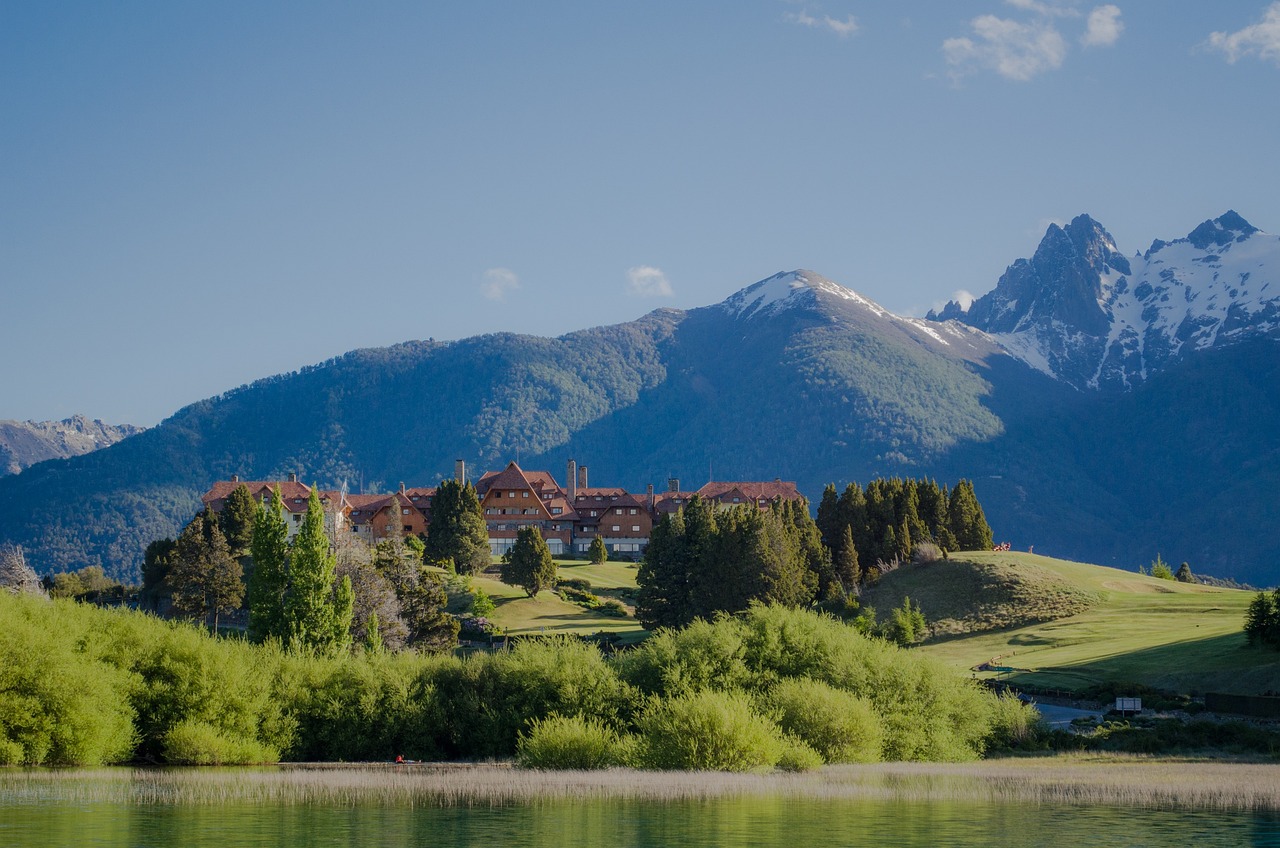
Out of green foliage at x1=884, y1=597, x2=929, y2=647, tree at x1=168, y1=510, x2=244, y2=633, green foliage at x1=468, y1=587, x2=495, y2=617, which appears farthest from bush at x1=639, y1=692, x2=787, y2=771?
tree at x1=168, y1=510, x2=244, y2=633

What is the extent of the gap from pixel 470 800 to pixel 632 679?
18.2 metres

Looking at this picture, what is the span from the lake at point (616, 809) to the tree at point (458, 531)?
7626cm

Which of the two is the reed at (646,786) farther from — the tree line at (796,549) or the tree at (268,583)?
the tree line at (796,549)

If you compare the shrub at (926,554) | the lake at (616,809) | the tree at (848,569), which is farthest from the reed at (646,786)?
the shrub at (926,554)

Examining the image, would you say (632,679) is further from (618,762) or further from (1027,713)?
(1027,713)

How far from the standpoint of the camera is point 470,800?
39.7 meters

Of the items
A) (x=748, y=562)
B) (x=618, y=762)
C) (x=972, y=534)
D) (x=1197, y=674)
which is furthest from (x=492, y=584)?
(x=618, y=762)

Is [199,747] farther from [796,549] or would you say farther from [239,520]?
[239,520]

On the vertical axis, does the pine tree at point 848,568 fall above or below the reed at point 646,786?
above

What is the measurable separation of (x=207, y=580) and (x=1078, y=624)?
212ft

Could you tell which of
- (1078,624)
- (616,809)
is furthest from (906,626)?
(616,809)

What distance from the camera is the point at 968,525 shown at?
130 m

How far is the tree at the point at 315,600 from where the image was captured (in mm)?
69062

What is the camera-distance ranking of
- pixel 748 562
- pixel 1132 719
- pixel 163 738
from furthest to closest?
pixel 748 562
pixel 1132 719
pixel 163 738
